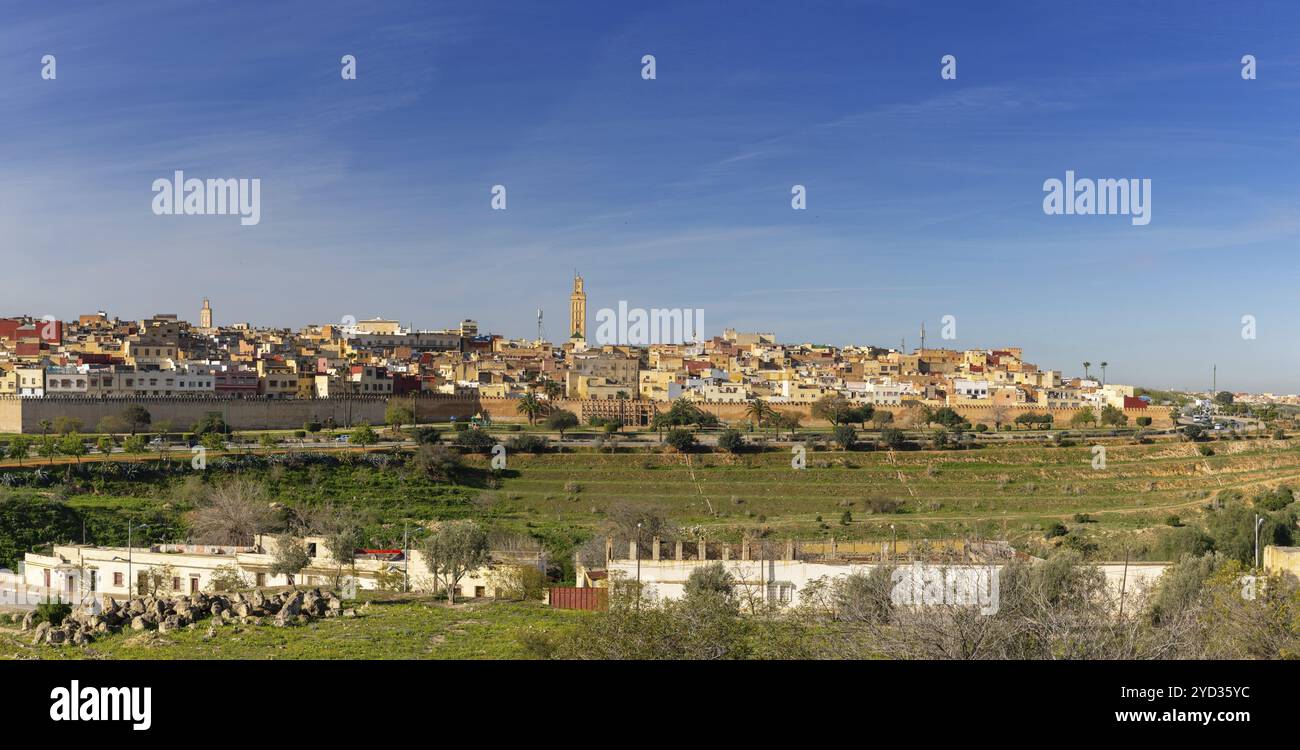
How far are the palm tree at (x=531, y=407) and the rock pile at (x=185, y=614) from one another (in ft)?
129

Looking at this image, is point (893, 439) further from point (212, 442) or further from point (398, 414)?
point (212, 442)

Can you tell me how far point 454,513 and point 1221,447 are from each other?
30.5m

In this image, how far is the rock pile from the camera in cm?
1477

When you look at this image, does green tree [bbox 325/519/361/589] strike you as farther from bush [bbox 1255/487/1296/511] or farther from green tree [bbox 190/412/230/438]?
green tree [bbox 190/412/230/438]

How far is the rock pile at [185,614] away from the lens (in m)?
14.8

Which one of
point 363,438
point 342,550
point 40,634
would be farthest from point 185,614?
point 363,438

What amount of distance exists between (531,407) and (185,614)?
4088cm

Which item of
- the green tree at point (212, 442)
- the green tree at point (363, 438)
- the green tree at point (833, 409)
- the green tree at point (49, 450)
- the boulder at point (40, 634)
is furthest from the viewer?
the green tree at point (833, 409)

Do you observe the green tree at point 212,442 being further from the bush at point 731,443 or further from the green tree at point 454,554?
the green tree at point 454,554

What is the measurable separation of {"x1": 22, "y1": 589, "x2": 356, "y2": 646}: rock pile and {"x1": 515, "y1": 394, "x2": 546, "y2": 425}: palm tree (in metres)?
39.4

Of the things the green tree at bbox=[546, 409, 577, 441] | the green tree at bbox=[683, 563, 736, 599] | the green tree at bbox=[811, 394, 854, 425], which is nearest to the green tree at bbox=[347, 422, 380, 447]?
the green tree at bbox=[546, 409, 577, 441]

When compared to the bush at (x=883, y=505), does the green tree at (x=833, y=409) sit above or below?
above

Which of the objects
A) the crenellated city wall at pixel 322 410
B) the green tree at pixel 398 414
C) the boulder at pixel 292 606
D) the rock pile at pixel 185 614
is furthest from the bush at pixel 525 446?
the boulder at pixel 292 606
